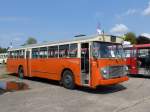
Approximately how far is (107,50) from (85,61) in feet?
4.05

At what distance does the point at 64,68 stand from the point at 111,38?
3185 mm

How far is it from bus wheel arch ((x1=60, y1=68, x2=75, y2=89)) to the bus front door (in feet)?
2.91

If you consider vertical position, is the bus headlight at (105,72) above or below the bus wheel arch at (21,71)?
above

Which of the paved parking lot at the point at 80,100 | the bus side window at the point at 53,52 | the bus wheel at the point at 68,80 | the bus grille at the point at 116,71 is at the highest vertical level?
the bus side window at the point at 53,52

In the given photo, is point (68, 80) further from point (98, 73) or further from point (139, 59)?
point (139, 59)

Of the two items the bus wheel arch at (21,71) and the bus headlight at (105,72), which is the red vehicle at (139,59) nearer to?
the bus headlight at (105,72)

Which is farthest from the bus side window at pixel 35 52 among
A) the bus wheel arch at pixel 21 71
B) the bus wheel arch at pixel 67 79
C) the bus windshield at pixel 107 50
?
the bus windshield at pixel 107 50

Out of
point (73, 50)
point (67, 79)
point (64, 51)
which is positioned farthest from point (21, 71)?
point (73, 50)

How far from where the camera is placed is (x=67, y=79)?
15.8 metres

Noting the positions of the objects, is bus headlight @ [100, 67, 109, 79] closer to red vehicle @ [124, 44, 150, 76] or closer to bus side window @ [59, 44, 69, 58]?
bus side window @ [59, 44, 69, 58]

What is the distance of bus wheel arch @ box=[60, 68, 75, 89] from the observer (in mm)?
15466

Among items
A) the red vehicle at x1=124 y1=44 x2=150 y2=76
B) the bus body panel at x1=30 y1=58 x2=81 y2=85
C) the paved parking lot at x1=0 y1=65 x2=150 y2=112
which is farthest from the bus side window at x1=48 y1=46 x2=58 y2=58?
the red vehicle at x1=124 y1=44 x2=150 y2=76

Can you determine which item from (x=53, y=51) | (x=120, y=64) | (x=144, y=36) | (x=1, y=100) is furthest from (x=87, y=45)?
(x=144, y=36)

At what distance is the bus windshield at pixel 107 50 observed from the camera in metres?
13.9
